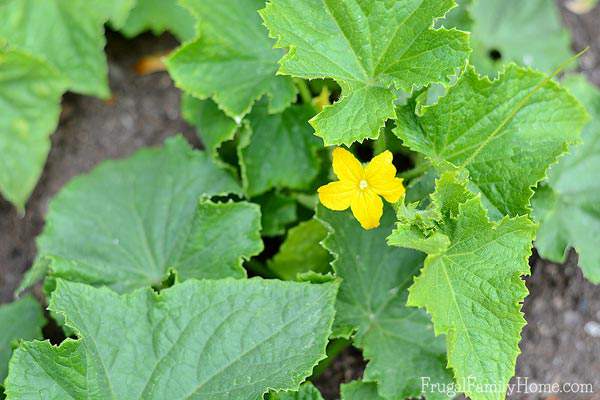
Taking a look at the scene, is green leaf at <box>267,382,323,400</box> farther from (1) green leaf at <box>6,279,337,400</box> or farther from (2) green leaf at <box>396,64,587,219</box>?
(2) green leaf at <box>396,64,587,219</box>

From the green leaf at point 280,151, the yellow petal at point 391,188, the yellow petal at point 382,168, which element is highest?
the yellow petal at point 382,168

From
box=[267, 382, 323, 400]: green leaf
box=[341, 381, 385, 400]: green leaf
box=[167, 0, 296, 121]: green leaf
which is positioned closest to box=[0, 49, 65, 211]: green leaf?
box=[167, 0, 296, 121]: green leaf

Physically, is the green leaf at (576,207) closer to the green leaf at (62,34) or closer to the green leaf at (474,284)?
the green leaf at (474,284)

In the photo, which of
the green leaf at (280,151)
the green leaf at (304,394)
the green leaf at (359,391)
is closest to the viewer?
the green leaf at (304,394)

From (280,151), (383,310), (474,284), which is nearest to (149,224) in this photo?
(280,151)

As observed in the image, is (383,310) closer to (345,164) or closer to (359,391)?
(359,391)

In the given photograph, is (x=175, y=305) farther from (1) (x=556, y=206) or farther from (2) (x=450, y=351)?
(1) (x=556, y=206)

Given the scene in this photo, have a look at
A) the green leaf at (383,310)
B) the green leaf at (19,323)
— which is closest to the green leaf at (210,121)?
the green leaf at (383,310)
